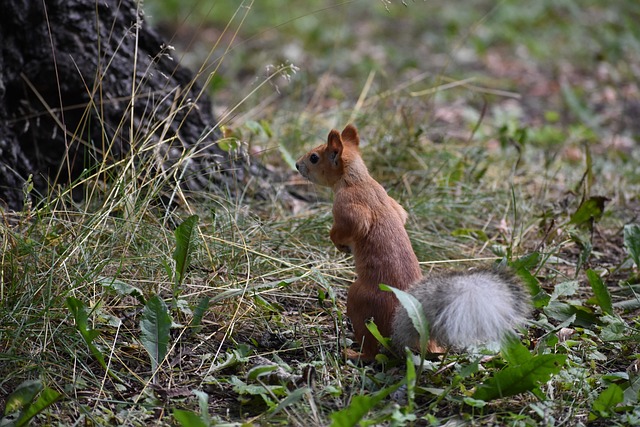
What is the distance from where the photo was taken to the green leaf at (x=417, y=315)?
87.0 inches

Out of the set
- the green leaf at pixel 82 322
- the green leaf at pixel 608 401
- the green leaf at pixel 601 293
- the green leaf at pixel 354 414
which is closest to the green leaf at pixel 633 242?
the green leaf at pixel 601 293

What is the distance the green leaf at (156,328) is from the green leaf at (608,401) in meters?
1.21

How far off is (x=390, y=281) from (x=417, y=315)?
0.25 m

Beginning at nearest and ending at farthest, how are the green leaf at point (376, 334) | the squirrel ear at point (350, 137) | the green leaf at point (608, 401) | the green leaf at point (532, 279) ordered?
the green leaf at point (608, 401) → the green leaf at point (376, 334) → the green leaf at point (532, 279) → the squirrel ear at point (350, 137)

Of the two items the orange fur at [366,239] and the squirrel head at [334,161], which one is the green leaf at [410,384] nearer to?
the orange fur at [366,239]

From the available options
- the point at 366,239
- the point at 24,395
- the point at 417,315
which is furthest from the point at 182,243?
the point at 417,315

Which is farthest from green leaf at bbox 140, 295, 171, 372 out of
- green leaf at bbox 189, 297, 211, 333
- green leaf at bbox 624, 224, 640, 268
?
green leaf at bbox 624, 224, 640, 268

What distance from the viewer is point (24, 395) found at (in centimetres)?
211

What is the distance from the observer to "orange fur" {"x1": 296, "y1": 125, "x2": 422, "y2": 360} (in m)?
2.45

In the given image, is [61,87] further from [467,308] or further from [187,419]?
[467,308]

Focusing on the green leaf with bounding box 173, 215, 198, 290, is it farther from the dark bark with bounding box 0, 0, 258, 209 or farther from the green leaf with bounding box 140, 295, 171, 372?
the dark bark with bounding box 0, 0, 258, 209

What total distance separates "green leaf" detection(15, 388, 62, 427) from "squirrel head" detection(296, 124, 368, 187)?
3.85 feet

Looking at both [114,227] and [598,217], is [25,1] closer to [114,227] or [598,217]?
[114,227]

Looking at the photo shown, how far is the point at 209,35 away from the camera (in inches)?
334
